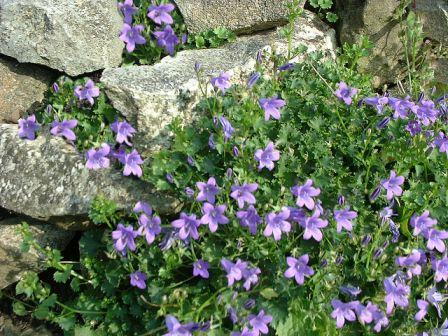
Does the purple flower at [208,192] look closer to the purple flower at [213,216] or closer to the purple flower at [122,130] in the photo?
the purple flower at [213,216]

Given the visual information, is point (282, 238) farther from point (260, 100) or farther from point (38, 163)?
point (38, 163)

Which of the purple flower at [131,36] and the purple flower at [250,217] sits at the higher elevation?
the purple flower at [250,217]

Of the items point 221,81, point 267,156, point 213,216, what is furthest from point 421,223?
point 221,81

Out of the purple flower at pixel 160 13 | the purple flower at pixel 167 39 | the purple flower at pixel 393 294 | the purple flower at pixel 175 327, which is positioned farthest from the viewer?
the purple flower at pixel 167 39

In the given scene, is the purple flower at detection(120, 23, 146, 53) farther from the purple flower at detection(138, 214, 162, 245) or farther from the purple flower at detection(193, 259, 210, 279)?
the purple flower at detection(193, 259, 210, 279)

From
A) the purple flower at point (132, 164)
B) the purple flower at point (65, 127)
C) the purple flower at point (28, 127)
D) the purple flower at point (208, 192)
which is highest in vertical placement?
the purple flower at point (208, 192)

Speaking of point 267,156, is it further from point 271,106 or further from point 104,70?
point 104,70

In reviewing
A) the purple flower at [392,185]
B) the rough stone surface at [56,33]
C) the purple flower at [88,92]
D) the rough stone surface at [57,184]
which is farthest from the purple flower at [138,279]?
the rough stone surface at [56,33]
